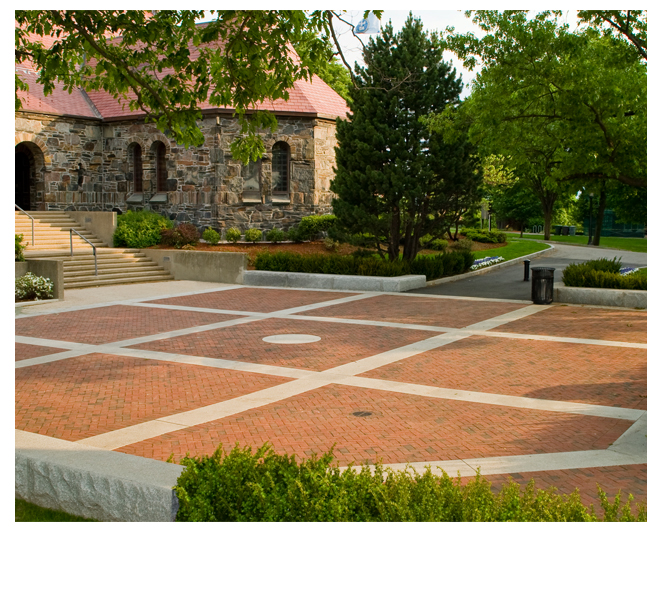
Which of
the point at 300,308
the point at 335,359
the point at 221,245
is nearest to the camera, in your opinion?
the point at 335,359

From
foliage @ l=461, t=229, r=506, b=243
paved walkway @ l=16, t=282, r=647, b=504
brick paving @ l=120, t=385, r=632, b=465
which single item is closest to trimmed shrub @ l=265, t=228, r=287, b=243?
paved walkway @ l=16, t=282, r=647, b=504

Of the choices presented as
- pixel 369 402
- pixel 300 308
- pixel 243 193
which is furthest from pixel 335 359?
pixel 243 193

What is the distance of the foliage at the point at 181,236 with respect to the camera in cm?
2717

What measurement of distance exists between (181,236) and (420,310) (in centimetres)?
1328

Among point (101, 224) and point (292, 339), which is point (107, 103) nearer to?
point (101, 224)

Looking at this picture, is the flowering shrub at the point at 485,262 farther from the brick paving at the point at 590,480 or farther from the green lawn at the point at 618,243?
the brick paving at the point at 590,480

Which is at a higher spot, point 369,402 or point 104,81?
point 104,81

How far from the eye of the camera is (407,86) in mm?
21922

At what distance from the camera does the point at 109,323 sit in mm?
15281

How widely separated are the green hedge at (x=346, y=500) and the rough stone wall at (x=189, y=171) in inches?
972

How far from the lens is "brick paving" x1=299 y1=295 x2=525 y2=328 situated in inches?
623

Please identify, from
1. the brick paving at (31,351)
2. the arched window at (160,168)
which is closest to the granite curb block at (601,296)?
the brick paving at (31,351)
